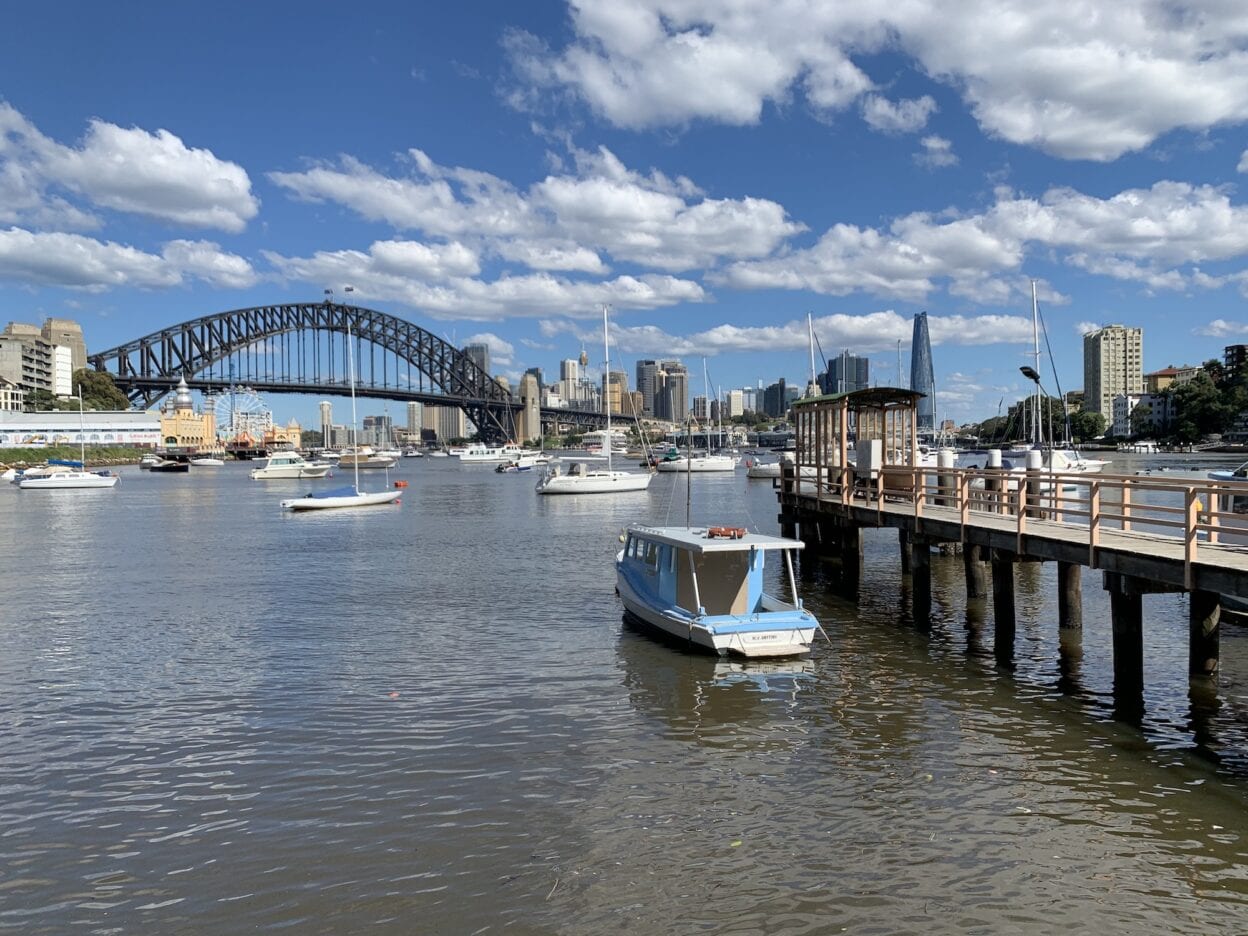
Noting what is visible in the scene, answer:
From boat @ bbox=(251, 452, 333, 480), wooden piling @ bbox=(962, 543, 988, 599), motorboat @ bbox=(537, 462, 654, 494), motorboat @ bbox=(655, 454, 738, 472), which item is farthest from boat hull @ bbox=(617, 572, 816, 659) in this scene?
boat @ bbox=(251, 452, 333, 480)

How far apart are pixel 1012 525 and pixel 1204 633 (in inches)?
213

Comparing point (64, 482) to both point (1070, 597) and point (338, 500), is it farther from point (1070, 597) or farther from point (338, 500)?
point (1070, 597)

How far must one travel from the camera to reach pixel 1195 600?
1697 centimetres

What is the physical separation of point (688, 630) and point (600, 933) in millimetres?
12291

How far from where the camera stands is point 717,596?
2314cm

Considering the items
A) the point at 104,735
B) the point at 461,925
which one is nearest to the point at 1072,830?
the point at 461,925

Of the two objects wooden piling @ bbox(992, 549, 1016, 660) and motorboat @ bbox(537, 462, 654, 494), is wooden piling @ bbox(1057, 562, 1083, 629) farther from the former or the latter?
motorboat @ bbox(537, 462, 654, 494)

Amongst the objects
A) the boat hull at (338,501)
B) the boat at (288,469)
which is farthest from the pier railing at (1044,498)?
the boat at (288,469)

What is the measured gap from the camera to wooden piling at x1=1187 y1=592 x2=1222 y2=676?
1695 centimetres

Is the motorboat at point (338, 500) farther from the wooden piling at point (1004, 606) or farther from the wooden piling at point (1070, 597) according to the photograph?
the wooden piling at point (1070, 597)

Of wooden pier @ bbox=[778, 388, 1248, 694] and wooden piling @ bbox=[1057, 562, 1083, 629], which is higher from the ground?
wooden pier @ bbox=[778, 388, 1248, 694]

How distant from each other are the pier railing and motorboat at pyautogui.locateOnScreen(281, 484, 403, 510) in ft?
152

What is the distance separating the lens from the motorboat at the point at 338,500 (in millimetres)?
73500

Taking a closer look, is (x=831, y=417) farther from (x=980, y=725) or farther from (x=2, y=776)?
(x=2, y=776)
